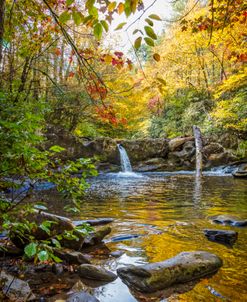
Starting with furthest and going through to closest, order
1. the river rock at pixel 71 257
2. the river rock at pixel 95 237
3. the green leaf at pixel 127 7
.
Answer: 1. the river rock at pixel 95 237
2. the river rock at pixel 71 257
3. the green leaf at pixel 127 7

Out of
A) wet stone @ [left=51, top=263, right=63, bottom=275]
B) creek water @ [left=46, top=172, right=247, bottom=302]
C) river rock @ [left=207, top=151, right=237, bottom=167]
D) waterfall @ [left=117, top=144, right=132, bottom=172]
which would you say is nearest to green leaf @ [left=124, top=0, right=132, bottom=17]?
creek water @ [left=46, top=172, right=247, bottom=302]

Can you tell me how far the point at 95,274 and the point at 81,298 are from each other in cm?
57

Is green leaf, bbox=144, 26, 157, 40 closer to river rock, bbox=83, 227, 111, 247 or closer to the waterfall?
river rock, bbox=83, 227, 111, 247

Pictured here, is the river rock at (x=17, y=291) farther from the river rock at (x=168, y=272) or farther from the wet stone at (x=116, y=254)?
the wet stone at (x=116, y=254)

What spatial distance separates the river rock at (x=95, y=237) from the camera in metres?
4.27

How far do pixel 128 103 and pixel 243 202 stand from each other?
15893mm

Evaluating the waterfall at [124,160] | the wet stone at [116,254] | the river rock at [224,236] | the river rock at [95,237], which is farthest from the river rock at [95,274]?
the waterfall at [124,160]

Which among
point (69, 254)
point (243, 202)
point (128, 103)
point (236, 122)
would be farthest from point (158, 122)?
point (69, 254)

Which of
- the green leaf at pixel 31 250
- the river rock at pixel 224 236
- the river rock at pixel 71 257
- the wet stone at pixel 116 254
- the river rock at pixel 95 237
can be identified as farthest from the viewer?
the river rock at pixel 224 236

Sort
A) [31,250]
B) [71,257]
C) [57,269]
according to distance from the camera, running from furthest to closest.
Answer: [71,257]
[57,269]
[31,250]

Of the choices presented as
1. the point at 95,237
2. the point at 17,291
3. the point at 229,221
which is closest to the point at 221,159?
the point at 229,221

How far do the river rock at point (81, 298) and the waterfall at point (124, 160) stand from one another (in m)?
15.8

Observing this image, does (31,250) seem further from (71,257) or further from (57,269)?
(71,257)

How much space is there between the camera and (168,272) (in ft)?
10.2
